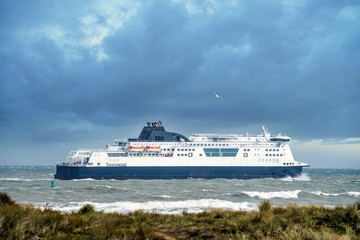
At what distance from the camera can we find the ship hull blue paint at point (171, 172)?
154 ft

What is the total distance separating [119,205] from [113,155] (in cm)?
3095

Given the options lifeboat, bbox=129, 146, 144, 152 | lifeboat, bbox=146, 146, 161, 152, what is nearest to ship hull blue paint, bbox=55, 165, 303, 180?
lifeboat, bbox=129, 146, 144, 152

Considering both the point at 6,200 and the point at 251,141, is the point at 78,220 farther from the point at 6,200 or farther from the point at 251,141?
the point at 251,141

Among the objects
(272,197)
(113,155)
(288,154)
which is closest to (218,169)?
(288,154)

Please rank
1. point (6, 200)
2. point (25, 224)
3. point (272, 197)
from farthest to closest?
point (272, 197)
point (6, 200)
point (25, 224)

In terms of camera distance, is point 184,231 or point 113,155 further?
point 113,155

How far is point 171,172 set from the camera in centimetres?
4794

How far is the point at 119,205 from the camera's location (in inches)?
738

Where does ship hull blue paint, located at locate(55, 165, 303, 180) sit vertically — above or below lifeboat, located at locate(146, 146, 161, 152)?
below

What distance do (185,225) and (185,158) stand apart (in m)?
40.8

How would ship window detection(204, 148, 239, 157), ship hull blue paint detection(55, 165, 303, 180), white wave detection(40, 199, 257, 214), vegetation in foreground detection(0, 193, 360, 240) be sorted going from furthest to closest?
ship window detection(204, 148, 239, 157) → ship hull blue paint detection(55, 165, 303, 180) → white wave detection(40, 199, 257, 214) → vegetation in foreground detection(0, 193, 360, 240)

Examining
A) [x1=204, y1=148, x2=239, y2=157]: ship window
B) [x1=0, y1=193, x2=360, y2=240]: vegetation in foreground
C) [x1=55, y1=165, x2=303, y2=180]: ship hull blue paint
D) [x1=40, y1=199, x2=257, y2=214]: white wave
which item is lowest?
[x1=40, y1=199, x2=257, y2=214]: white wave

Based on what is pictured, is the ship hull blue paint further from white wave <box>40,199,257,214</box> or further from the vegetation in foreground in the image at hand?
the vegetation in foreground

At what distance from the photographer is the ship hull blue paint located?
4691cm
